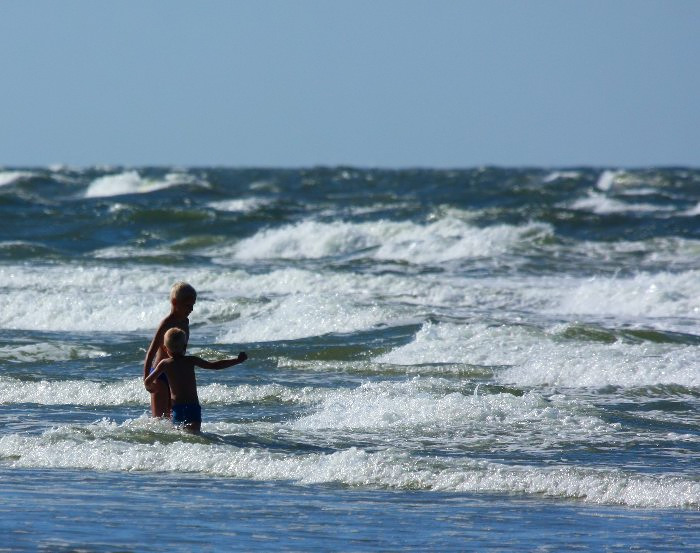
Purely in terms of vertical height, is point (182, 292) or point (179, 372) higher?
point (182, 292)

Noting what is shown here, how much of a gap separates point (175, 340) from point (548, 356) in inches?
228

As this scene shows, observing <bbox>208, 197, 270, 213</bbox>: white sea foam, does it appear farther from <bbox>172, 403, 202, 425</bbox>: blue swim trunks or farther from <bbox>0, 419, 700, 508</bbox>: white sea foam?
<bbox>0, 419, 700, 508</bbox>: white sea foam

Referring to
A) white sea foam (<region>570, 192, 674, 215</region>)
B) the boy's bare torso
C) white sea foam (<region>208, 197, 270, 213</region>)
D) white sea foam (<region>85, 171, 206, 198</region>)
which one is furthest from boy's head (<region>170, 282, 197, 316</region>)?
white sea foam (<region>85, 171, 206, 198</region>)

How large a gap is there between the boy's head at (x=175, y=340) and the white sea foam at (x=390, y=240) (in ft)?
64.2

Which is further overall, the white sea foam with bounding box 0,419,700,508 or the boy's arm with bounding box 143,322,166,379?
the boy's arm with bounding box 143,322,166,379

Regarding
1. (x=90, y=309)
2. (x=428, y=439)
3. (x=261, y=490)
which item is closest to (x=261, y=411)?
(x=428, y=439)

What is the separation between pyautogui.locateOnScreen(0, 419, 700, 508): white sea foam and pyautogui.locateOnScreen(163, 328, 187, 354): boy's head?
622 millimetres

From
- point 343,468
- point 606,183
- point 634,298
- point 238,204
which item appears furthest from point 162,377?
point 606,183

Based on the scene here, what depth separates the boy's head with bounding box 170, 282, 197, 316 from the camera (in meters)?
9.79

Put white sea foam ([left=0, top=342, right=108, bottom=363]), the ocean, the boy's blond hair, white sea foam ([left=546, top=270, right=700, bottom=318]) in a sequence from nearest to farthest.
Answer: the ocean → the boy's blond hair → white sea foam ([left=0, top=342, right=108, bottom=363]) → white sea foam ([left=546, top=270, right=700, bottom=318])

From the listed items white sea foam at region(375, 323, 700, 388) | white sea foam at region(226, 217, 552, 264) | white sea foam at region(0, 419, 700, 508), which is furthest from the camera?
white sea foam at region(226, 217, 552, 264)

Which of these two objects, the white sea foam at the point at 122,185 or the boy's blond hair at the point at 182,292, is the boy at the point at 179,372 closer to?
the boy's blond hair at the point at 182,292

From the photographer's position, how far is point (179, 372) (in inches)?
383

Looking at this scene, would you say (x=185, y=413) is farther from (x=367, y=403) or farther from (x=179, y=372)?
(x=367, y=403)
